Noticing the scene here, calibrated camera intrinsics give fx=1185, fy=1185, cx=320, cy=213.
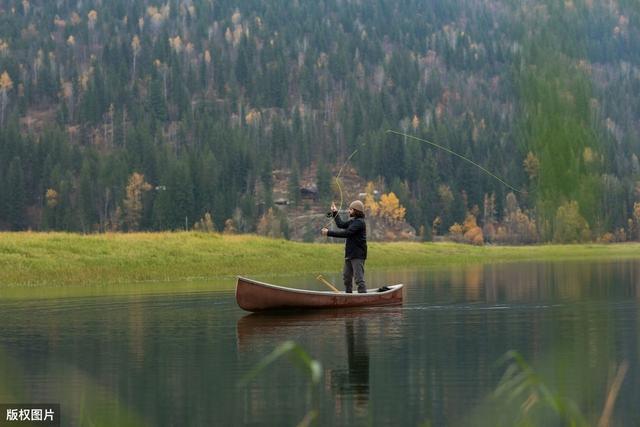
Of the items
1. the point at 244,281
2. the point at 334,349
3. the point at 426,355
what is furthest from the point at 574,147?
the point at 244,281

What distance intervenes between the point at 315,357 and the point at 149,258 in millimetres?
41712

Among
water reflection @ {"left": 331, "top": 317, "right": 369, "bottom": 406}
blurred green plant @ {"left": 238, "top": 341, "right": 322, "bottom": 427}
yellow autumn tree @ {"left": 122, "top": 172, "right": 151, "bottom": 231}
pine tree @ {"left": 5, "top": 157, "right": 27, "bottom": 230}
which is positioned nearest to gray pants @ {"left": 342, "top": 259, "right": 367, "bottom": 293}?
water reflection @ {"left": 331, "top": 317, "right": 369, "bottom": 406}

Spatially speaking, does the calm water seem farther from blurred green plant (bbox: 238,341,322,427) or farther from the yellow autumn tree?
the yellow autumn tree

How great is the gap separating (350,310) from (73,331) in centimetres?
850

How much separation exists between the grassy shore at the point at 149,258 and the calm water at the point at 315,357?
17502mm

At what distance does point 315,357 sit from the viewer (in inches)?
814

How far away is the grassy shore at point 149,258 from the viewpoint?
53.8 m

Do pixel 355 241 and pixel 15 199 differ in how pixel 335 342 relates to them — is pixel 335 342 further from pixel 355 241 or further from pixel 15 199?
pixel 15 199

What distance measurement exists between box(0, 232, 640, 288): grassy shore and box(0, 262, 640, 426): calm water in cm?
1750

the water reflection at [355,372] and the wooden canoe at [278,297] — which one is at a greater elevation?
the wooden canoe at [278,297]

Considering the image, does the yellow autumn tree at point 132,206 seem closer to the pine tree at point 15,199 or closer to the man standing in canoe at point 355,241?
the pine tree at point 15,199

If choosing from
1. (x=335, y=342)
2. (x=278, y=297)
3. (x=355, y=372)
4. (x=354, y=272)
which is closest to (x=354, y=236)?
(x=354, y=272)

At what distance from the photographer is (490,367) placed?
18625 millimetres

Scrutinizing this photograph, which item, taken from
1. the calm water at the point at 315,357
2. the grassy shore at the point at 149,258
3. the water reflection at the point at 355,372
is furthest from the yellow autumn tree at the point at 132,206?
the water reflection at the point at 355,372
